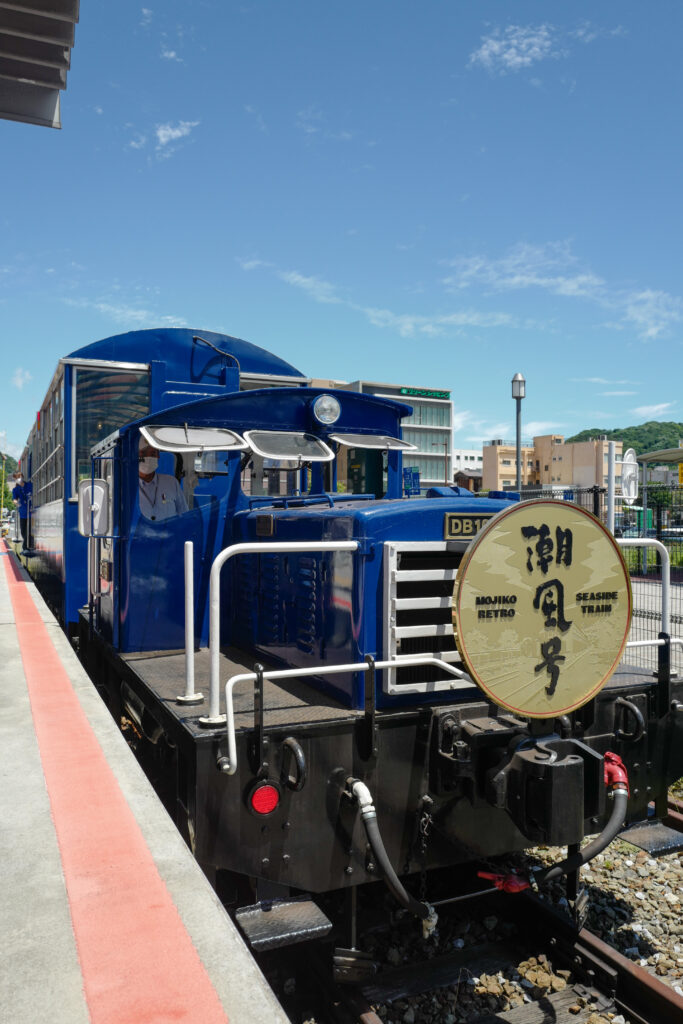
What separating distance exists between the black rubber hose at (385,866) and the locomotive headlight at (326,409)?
2.57 metres

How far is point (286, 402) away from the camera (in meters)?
4.71

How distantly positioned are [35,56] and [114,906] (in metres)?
5.78

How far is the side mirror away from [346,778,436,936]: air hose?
2.70 meters

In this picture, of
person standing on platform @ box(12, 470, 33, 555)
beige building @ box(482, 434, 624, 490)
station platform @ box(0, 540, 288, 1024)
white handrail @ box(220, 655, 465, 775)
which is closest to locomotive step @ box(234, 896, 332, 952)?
station platform @ box(0, 540, 288, 1024)

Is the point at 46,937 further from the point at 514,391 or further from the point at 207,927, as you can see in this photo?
the point at 514,391

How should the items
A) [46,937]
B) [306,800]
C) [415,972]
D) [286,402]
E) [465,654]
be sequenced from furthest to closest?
[286,402], [415,972], [306,800], [465,654], [46,937]

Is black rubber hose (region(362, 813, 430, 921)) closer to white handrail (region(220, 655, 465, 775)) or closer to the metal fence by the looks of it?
white handrail (region(220, 655, 465, 775))

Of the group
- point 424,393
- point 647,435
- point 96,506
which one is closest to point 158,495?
point 96,506

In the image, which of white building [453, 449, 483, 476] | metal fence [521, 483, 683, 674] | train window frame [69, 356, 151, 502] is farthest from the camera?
white building [453, 449, 483, 476]

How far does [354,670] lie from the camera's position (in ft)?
10.7

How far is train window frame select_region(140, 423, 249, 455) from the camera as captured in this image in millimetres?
4141

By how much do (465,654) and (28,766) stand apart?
9.49 ft

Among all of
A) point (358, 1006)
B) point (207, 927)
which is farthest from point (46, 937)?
point (358, 1006)

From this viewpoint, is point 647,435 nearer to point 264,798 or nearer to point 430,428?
point 430,428
